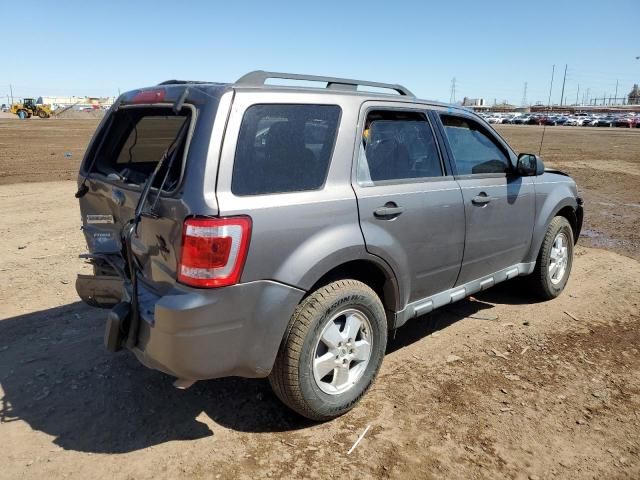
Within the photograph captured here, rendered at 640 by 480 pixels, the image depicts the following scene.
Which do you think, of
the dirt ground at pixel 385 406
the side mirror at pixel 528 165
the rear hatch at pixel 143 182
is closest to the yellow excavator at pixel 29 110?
the dirt ground at pixel 385 406

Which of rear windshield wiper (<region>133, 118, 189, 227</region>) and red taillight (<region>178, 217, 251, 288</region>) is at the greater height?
rear windshield wiper (<region>133, 118, 189, 227</region>)

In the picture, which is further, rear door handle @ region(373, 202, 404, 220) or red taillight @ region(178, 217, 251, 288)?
rear door handle @ region(373, 202, 404, 220)

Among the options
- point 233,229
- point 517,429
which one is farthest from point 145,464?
point 517,429

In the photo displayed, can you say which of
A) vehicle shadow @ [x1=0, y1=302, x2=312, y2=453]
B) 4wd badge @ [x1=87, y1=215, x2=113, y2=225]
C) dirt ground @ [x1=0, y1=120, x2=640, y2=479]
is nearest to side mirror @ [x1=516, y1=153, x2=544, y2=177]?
Answer: dirt ground @ [x1=0, y1=120, x2=640, y2=479]

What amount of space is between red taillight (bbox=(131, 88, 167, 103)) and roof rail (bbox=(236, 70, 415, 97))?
0.51 meters

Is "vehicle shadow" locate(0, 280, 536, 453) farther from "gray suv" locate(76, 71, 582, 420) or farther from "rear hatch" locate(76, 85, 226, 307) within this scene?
"rear hatch" locate(76, 85, 226, 307)

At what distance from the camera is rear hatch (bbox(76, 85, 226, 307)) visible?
8.73ft

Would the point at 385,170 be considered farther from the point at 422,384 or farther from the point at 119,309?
the point at 119,309

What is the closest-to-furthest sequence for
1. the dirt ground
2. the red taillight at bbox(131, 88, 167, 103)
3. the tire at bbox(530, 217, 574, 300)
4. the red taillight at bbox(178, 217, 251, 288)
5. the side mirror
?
the red taillight at bbox(178, 217, 251, 288) < the dirt ground < the red taillight at bbox(131, 88, 167, 103) < the side mirror < the tire at bbox(530, 217, 574, 300)

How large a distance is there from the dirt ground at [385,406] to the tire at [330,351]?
20cm

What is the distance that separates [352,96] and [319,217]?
88cm

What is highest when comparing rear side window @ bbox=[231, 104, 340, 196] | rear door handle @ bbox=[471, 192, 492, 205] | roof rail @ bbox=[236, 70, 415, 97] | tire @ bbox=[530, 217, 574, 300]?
roof rail @ bbox=[236, 70, 415, 97]

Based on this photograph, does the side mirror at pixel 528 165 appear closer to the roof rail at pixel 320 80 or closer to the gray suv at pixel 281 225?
the gray suv at pixel 281 225

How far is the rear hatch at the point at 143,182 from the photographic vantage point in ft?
8.73
